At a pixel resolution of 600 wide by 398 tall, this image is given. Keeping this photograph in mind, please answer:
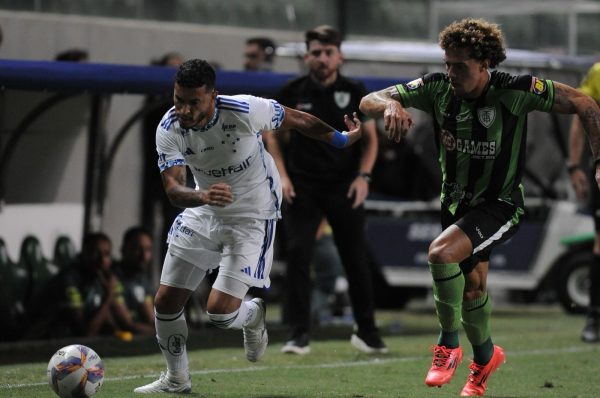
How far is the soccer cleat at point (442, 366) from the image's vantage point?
25.7ft

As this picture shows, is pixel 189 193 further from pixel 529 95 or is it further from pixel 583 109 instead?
pixel 583 109

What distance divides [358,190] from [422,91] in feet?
8.93

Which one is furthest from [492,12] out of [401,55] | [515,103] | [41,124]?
[515,103]

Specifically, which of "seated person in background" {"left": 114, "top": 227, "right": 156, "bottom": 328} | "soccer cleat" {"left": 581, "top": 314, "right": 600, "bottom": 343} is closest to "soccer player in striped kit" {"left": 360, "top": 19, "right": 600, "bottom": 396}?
"soccer cleat" {"left": 581, "top": 314, "right": 600, "bottom": 343}

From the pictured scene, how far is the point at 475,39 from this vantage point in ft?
25.6

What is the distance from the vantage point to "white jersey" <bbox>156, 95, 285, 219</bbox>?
26.1 ft

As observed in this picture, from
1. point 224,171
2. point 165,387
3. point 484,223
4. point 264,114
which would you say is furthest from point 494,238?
point 165,387

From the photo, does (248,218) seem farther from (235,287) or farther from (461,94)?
(461,94)

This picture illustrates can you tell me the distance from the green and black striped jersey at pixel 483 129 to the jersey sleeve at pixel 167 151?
130cm

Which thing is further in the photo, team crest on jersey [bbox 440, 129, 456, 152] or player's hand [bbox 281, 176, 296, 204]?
player's hand [bbox 281, 176, 296, 204]

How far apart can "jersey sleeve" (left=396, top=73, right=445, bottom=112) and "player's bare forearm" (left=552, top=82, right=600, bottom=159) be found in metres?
0.66

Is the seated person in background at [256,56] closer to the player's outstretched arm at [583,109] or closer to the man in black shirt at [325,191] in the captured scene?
the man in black shirt at [325,191]

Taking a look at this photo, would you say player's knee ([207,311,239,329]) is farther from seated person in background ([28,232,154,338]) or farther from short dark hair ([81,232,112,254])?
short dark hair ([81,232,112,254])

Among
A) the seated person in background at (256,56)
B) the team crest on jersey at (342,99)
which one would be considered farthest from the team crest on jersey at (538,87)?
the seated person in background at (256,56)
